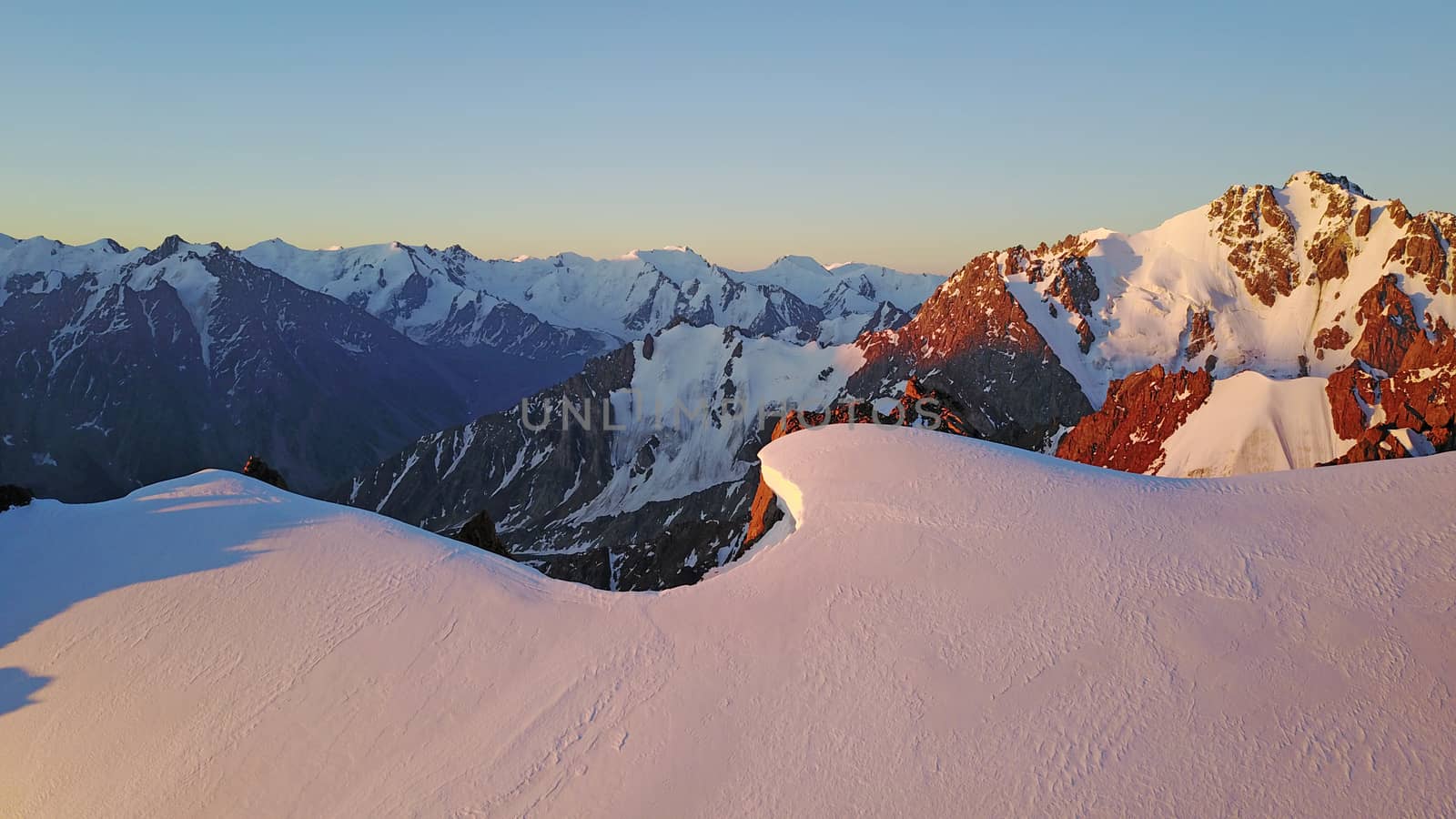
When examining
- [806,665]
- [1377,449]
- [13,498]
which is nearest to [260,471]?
[13,498]

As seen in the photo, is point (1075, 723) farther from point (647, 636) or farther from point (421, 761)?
point (421, 761)

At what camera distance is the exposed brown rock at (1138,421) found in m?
155

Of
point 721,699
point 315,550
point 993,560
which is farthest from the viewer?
point 315,550

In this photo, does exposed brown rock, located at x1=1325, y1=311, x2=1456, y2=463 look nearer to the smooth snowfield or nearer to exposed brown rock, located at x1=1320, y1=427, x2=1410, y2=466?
exposed brown rock, located at x1=1320, y1=427, x2=1410, y2=466

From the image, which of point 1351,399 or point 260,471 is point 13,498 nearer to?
point 260,471

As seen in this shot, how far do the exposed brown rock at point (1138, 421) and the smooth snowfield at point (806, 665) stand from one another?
426 ft

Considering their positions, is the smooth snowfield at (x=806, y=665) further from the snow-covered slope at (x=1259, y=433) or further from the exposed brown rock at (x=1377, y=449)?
the snow-covered slope at (x=1259, y=433)

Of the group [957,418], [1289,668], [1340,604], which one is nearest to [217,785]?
[1289,668]

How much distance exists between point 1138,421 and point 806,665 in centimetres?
15976

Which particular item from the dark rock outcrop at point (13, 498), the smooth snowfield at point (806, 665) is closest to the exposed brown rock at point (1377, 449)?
the smooth snowfield at point (806, 665)

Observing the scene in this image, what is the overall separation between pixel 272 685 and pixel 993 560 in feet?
75.8

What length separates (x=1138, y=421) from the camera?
164m

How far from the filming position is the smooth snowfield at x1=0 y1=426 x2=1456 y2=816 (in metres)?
21.8

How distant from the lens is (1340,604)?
82.7 ft
